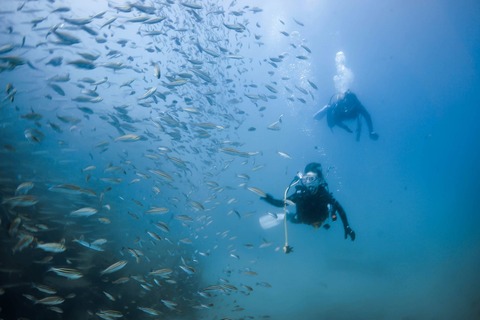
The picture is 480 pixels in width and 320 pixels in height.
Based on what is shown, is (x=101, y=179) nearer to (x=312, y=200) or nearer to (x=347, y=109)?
(x=312, y=200)

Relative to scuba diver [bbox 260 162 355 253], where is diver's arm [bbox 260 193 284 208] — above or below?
below

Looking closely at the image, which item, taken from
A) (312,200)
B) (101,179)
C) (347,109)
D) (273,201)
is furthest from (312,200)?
(347,109)

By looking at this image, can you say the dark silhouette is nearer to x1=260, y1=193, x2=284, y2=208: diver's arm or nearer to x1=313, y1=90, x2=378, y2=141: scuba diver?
x1=260, y1=193, x2=284, y2=208: diver's arm

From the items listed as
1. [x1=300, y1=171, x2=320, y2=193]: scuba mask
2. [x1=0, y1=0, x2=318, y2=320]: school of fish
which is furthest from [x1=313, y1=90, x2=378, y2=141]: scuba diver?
[x1=300, y1=171, x2=320, y2=193]: scuba mask

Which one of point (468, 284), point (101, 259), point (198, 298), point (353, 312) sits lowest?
point (198, 298)

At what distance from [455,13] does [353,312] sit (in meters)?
25.5

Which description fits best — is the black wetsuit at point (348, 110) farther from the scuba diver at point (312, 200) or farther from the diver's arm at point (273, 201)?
the diver's arm at point (273, 201)

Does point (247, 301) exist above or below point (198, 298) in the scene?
below

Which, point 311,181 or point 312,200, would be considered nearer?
point 312,200

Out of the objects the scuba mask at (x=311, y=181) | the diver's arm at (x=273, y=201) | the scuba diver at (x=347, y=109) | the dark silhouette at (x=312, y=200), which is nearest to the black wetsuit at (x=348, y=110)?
the scuba diver at (x=347, y=109)

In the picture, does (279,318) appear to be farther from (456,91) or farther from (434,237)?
(434,237)

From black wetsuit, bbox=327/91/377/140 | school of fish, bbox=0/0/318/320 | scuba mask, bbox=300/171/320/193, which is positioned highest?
black wetsuit, bbox=327/91/377/140

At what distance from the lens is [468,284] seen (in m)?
22.5

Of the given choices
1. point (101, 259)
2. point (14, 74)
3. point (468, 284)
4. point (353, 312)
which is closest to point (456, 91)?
point (468, 284)
